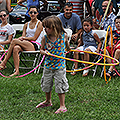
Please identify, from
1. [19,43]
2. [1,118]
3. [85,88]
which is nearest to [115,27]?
[85,88]

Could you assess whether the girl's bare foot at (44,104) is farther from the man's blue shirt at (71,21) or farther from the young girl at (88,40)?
the man's blue shirt at (71,21)

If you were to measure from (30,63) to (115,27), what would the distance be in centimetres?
271

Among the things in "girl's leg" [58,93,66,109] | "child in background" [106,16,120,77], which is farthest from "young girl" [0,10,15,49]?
"girl's leg" [58,93,66,109]

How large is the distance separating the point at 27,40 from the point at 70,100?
239cm

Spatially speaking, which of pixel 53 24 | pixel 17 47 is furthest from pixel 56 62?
pixel 17 47

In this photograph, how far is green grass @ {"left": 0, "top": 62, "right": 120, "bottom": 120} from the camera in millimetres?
3418

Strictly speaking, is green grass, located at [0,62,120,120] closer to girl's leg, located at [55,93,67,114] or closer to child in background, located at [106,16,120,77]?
girl's leg, located at [55,93,67,114]

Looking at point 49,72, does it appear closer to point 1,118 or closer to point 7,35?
point 1,118

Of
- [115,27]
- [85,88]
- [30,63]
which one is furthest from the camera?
[30,63]

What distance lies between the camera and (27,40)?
574cm

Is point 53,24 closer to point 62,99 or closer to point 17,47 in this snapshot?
point 62,99

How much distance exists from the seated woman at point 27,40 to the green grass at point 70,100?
59 cm

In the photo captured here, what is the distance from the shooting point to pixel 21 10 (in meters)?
13.0

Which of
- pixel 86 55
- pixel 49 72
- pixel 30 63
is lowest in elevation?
pixel 30 63
